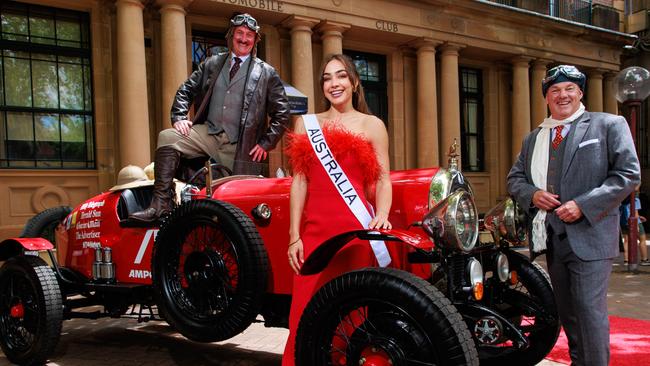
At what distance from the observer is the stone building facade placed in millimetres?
11094

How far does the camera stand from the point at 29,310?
4.37 m

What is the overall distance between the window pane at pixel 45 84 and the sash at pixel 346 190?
35.4ft

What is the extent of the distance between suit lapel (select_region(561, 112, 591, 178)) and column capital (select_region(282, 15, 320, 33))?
36.5 feet

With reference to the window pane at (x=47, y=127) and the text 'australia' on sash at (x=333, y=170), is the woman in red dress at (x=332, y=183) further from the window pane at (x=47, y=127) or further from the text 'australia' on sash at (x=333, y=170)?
the window pane at (x=47, y=127)

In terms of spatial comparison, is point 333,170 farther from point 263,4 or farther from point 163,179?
point 263,4

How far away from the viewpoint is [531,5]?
1869cm

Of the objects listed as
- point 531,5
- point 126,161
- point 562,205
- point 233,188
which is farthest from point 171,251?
point 531,5

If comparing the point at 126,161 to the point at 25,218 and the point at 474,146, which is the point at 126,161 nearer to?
the point at 25,218

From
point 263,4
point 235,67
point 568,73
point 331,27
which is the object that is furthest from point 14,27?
point 568,73

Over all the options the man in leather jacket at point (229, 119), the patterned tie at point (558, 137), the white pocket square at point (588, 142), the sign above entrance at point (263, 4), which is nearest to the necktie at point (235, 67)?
the man in leather jacket at point (229, 119)

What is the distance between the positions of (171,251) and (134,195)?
3.91ft

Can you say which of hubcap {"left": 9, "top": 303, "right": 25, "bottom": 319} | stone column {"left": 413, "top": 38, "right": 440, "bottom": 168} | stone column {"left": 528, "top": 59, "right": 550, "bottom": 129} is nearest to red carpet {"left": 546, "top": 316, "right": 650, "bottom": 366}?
hubcap {"left": 9, "top": 303, "right": 25, "bottom": 319}

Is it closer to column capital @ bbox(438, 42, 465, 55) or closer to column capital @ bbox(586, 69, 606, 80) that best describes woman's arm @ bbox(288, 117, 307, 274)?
column capital @ bbox(438, 42, 465, 55)

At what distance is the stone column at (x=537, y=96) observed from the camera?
18.8m
